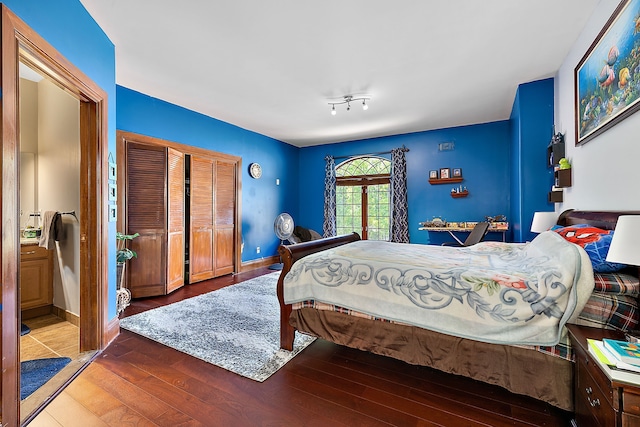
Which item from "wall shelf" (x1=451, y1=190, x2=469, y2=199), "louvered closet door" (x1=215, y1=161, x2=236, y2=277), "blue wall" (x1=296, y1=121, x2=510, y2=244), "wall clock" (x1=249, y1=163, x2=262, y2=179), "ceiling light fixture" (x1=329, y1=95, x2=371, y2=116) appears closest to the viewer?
"ceiling light fixture" (x1=329, y1=95, x2=371, y2=116)

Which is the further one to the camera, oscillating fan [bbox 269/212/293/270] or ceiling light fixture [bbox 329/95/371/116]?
oscillating fan [bbox 269/212/293/270]

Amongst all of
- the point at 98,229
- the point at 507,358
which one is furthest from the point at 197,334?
the point at 507,358

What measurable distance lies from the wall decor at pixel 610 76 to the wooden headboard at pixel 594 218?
1.90 ft

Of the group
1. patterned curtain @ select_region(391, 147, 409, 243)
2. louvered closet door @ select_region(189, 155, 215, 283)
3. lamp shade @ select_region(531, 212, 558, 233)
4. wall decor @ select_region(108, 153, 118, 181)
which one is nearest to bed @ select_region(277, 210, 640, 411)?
lamp shade @ select_region(531, 212, 558, 233)

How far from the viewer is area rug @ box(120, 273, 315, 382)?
2.05 meters

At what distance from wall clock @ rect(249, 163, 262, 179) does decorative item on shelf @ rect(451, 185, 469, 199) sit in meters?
3.61

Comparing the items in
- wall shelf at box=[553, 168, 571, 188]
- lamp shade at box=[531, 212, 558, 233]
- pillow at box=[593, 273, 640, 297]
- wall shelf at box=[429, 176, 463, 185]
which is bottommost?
pillow at box=[593, 273, 640, 297]

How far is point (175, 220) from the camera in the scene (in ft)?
12.6

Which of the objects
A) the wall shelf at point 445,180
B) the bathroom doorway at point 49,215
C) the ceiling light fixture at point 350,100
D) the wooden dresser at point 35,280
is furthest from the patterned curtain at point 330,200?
the wooden dresser at point 35,280

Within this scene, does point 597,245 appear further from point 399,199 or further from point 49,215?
point 49,215

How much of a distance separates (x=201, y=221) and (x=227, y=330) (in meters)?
2.22

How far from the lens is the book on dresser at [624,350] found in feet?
3.22

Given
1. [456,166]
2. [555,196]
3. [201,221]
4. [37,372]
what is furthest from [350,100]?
[37,372]

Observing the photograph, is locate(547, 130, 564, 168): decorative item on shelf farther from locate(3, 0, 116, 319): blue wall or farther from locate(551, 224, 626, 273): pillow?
locate(3, 0, 116, 319): blue wall
